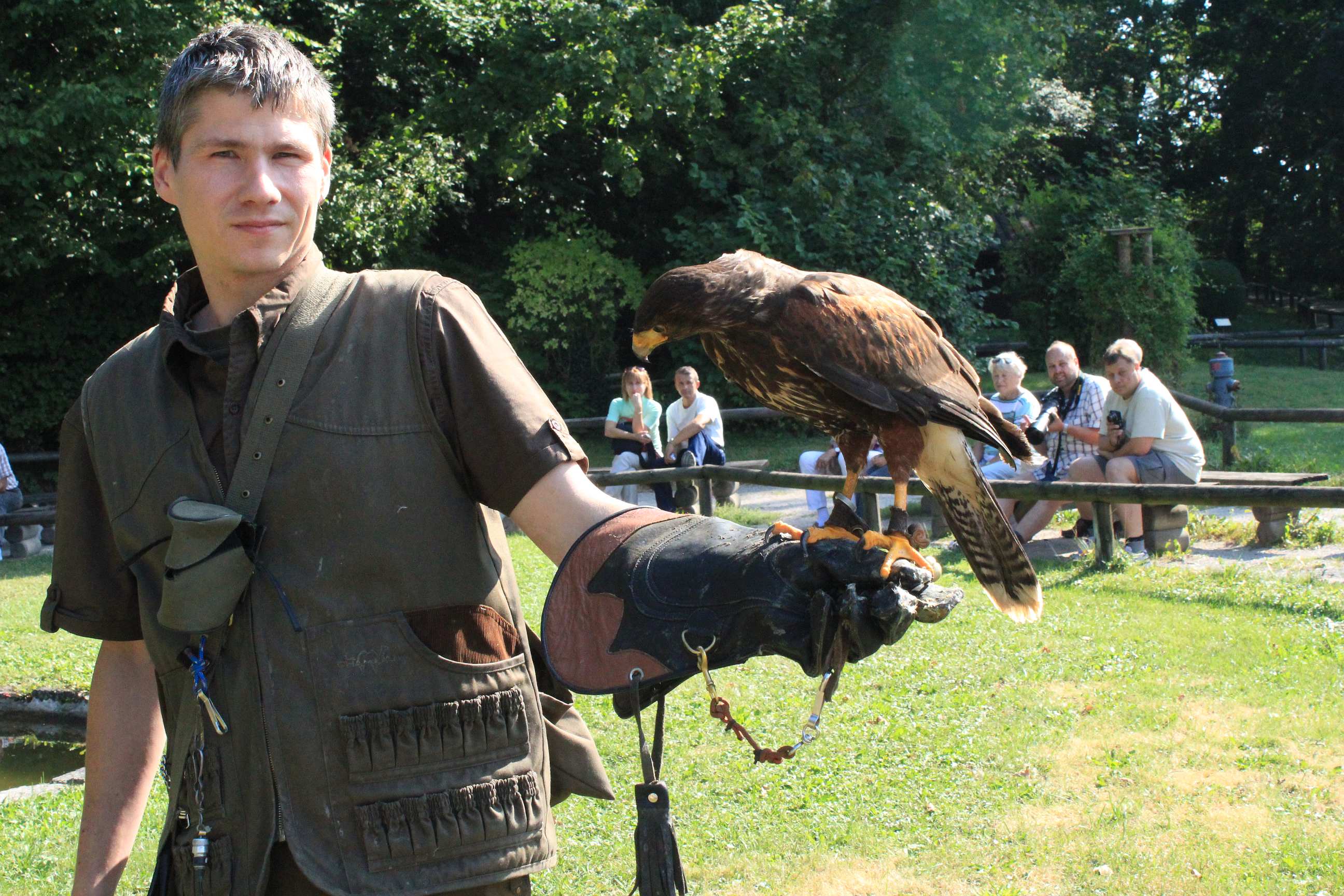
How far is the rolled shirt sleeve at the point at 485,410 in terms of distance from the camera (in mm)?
1481

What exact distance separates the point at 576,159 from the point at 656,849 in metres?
15.9

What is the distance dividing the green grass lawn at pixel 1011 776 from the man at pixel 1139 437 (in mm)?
1651

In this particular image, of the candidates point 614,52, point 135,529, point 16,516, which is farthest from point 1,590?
point 614,52

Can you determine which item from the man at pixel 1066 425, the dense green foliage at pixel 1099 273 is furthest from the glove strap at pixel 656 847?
the dense green foliage at pixel 1099 273

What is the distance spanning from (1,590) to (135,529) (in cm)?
801

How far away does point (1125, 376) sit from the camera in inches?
281

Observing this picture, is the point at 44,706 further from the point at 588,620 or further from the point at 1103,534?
the point at 1103,534

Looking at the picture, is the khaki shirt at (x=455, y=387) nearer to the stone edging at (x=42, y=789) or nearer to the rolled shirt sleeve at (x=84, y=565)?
the rolled shirt sleeve at (x=84, y=565)

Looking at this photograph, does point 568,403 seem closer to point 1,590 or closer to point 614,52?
point 614,52

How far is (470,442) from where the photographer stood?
1508mm

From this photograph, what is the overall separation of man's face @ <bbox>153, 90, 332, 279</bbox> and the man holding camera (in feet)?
21.2

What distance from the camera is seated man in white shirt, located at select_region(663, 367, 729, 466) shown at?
9.42 meters

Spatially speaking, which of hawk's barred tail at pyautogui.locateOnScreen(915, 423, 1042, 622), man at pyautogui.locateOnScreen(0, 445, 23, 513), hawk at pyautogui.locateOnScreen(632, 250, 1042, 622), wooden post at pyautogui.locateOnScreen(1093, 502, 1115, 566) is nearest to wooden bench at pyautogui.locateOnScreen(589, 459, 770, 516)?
wooden post at pyautogui.locateOnScreen(1093, 502, 1115, 566)

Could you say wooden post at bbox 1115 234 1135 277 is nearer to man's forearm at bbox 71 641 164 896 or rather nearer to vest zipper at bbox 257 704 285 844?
man's forearm at bbox 71 641 164 896
